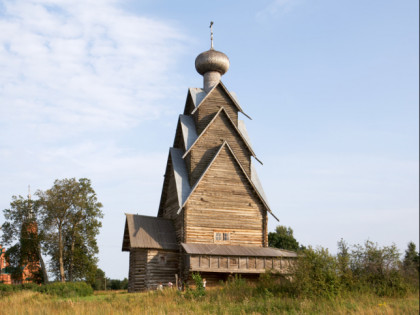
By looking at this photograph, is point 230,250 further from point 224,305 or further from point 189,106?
point 189,106

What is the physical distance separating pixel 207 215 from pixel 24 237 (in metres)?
21.6

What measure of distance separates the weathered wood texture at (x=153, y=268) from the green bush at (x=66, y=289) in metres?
3.55

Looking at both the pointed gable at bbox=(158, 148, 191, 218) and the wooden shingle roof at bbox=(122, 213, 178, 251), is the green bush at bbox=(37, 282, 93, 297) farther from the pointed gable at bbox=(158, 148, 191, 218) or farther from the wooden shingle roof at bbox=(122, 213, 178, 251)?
the pointed gable at bbox=(158, 148, 191, 218)

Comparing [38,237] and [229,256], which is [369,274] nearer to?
[229,256]

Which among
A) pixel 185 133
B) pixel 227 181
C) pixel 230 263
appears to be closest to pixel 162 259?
pixel 230 263

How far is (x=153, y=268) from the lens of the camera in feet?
98.3

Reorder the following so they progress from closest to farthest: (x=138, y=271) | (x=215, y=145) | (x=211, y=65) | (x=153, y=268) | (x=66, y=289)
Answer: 1. (x=66, y=289)
2. (x=153, y=268)
3. (x=138, y=271)
4. (x=215, y=145)
5. (x=211, y=65)

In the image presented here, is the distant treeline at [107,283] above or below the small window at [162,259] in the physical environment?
below

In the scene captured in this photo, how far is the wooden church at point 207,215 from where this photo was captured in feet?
95.7

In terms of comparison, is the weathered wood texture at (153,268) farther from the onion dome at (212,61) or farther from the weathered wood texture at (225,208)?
the onion dome at (212,61)

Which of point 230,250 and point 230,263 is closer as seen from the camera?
point 230,263

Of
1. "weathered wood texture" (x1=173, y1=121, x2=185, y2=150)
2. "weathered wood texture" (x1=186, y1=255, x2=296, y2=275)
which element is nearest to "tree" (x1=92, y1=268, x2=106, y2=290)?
"weathered wood texture" (x1=173, y1=121, x2=185, y2=150)

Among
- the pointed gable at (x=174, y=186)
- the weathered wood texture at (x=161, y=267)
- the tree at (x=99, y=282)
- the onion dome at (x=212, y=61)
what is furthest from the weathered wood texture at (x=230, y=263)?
the tree at (x=99, y=282)

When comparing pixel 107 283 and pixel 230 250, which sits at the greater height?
pixel 230 250
